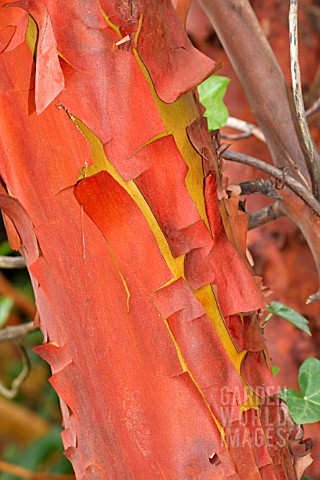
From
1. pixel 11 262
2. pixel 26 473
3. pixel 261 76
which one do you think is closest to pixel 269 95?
pixel 261 76

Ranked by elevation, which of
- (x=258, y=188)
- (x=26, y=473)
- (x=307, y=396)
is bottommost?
(x=26, y=473)

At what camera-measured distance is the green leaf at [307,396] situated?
13.5 inches

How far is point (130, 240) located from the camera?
0.86 feet

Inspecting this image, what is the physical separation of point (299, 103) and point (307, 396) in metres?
0.17

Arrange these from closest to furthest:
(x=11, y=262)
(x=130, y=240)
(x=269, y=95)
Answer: (x=130, y=240), (x=269, y=95), (x=11, y=262)

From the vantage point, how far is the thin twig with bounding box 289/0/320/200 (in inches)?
12.8

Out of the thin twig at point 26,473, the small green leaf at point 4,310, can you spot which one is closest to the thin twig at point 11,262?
the small green leaf at point 4,310

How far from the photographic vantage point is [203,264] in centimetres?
27

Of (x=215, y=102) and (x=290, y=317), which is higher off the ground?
(x=215, y=102)

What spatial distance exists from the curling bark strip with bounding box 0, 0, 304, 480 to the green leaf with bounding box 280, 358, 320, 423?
0.21 ft

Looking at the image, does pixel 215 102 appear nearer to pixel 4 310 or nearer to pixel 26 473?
pixel 4 310

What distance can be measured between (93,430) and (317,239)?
0.54ft

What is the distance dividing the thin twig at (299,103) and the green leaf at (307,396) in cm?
11

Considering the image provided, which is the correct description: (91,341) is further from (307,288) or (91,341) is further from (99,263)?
(307,288)
